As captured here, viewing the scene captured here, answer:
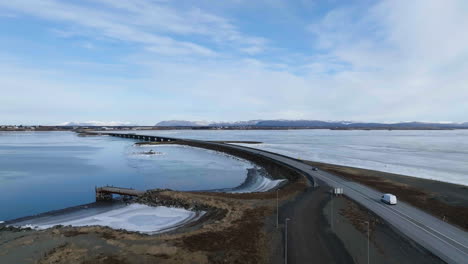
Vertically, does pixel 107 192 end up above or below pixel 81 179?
above

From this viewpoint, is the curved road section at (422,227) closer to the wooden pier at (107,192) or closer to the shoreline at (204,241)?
the shoreline at (204,241)

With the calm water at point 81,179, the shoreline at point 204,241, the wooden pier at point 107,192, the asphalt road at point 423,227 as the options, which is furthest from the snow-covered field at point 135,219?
the asphalt road at point 423,227

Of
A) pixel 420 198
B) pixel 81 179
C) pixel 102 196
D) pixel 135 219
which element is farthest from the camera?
pixel 81 179

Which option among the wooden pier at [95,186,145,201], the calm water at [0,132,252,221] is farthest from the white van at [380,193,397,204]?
the wooden pier at [95,186,145,201]

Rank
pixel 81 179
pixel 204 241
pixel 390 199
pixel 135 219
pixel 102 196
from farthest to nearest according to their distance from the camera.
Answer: pixel 81 179 < pixel 102 196 < pixel 390 199 < pixel 135 219 < pixel 204 241

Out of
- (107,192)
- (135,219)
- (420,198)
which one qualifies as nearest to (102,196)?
(107,192)

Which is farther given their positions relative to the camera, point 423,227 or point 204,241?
point 423,227

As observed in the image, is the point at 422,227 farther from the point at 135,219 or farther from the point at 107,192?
the point at 107,192

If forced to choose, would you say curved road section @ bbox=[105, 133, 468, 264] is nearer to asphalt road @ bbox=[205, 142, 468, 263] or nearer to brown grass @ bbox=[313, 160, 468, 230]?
asphalt road @ bbox=[205, 142, 468, 263]
